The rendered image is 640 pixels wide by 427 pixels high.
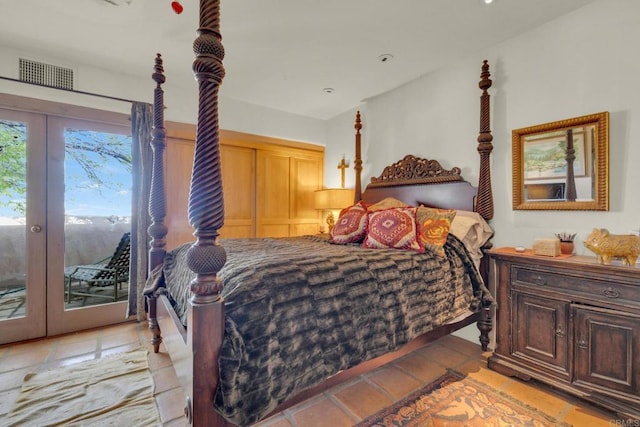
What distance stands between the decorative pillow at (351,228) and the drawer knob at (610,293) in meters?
1.52

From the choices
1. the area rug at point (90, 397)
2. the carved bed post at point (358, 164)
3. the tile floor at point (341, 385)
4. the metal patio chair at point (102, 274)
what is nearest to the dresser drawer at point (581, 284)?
the tile floor at point (341, 385)

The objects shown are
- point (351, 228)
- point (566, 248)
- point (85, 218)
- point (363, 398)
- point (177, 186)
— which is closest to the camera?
point (363, 398)

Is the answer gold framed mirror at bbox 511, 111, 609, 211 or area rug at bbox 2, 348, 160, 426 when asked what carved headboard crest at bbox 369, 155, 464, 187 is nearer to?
gold framed mirror at bbox 511, 111, 609, 211

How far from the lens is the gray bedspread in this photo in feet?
3.64

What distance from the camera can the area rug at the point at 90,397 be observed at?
5.18ft

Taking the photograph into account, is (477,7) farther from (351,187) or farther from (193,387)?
(193,387)

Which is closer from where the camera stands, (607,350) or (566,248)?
(607,350)

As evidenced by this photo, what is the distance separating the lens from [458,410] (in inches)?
66.2

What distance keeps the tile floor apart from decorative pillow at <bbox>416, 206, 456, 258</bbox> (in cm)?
93

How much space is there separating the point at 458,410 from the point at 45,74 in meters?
4.16

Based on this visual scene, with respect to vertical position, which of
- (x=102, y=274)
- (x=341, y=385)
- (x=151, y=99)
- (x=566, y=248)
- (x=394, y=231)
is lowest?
(x=341, y=385)

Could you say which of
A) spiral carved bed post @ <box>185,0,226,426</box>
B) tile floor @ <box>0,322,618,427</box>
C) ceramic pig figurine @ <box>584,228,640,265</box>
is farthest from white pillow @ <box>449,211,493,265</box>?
spiral carved bed post @ <box>185,0,226,426</box>

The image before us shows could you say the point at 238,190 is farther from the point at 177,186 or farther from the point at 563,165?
the point at 563,165

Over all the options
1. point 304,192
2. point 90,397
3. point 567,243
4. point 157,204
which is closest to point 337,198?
point 304,192
